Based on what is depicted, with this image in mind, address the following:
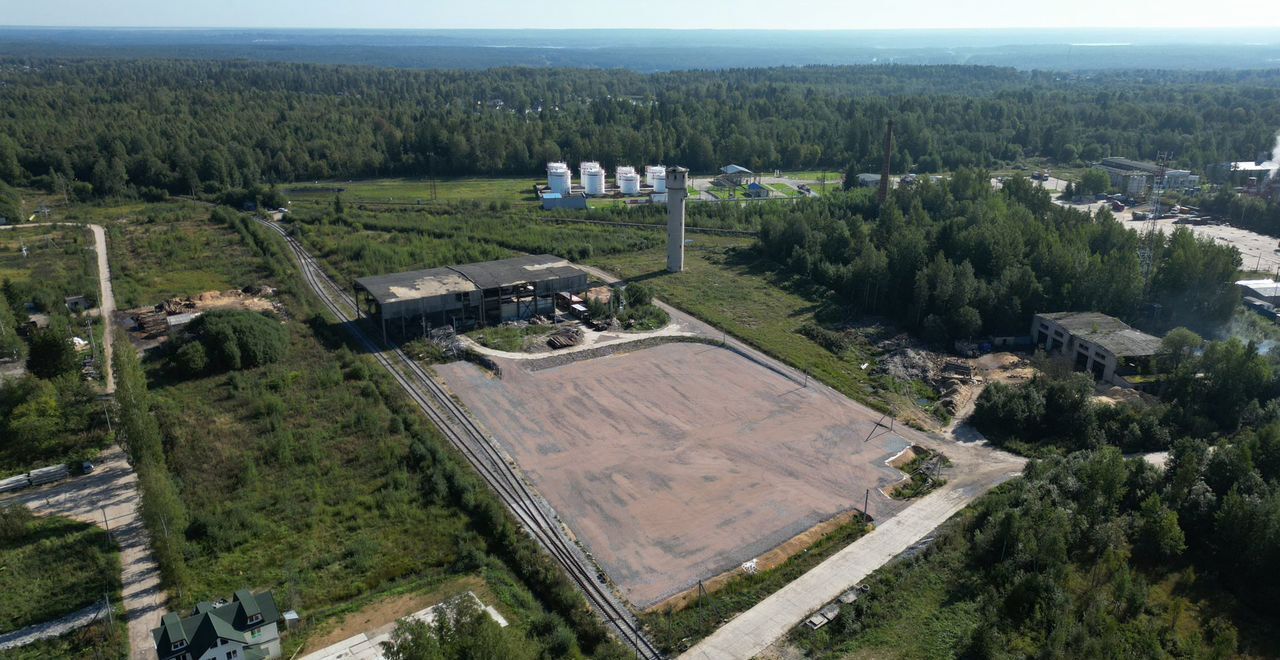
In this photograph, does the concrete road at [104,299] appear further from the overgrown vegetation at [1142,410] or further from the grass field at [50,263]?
the overgrown vegetation at [1142,410]

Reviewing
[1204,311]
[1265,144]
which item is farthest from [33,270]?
[1265,144]

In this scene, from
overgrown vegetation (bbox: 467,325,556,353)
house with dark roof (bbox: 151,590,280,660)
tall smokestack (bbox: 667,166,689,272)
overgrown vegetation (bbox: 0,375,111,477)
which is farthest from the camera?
tall smokestack (bbox: 667,166,689,272)

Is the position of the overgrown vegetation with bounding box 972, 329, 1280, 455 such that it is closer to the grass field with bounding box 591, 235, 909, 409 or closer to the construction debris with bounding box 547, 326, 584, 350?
the grass field with bounding box 591, 235, 909, 409

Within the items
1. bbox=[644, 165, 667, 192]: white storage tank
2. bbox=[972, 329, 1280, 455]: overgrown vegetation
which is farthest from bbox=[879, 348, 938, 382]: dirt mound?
bbox=[644, 165, 667, 192]: white storage tank

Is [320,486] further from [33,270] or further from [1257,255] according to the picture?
[1257,255]

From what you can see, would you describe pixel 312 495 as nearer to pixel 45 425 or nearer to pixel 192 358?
pixel 45 425
